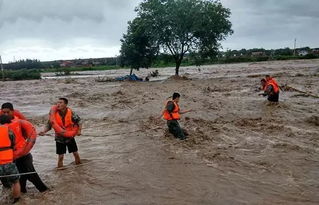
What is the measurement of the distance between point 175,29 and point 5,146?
103ft

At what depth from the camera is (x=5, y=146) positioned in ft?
20.3

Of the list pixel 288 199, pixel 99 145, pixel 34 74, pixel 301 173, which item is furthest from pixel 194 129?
pixel 34 74

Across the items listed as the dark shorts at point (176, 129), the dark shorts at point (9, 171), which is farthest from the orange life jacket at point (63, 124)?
the dark shorts at point (176, 129)

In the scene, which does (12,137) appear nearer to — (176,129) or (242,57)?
(176,129)

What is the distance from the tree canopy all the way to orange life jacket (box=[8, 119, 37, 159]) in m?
30.2

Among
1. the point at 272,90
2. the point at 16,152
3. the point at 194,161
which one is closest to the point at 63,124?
the point at 16,152

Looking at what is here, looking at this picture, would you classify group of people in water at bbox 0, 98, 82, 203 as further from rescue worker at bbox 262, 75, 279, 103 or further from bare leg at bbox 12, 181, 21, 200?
rescue worker at bbox 262, 75, 279, 103

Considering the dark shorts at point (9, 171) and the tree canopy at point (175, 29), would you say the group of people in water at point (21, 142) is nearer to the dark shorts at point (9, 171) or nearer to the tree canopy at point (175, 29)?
the dark shorts at point (9, 171)

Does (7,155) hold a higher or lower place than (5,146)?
lower

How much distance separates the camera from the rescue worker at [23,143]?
659 cm

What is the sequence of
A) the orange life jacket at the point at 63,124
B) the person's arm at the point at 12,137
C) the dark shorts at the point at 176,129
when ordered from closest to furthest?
the person's arm at the point at 12,137, the orange life jacket at the point at 63,124, the dark shorts at the point at 176,129

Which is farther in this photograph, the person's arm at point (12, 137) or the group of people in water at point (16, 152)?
the person's arm at point (12, 137)

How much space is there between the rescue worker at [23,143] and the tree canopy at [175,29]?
30092mm

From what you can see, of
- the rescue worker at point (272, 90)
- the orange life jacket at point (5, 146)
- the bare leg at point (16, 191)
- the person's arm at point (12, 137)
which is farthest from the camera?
the rescue worker at point (272, 90)
